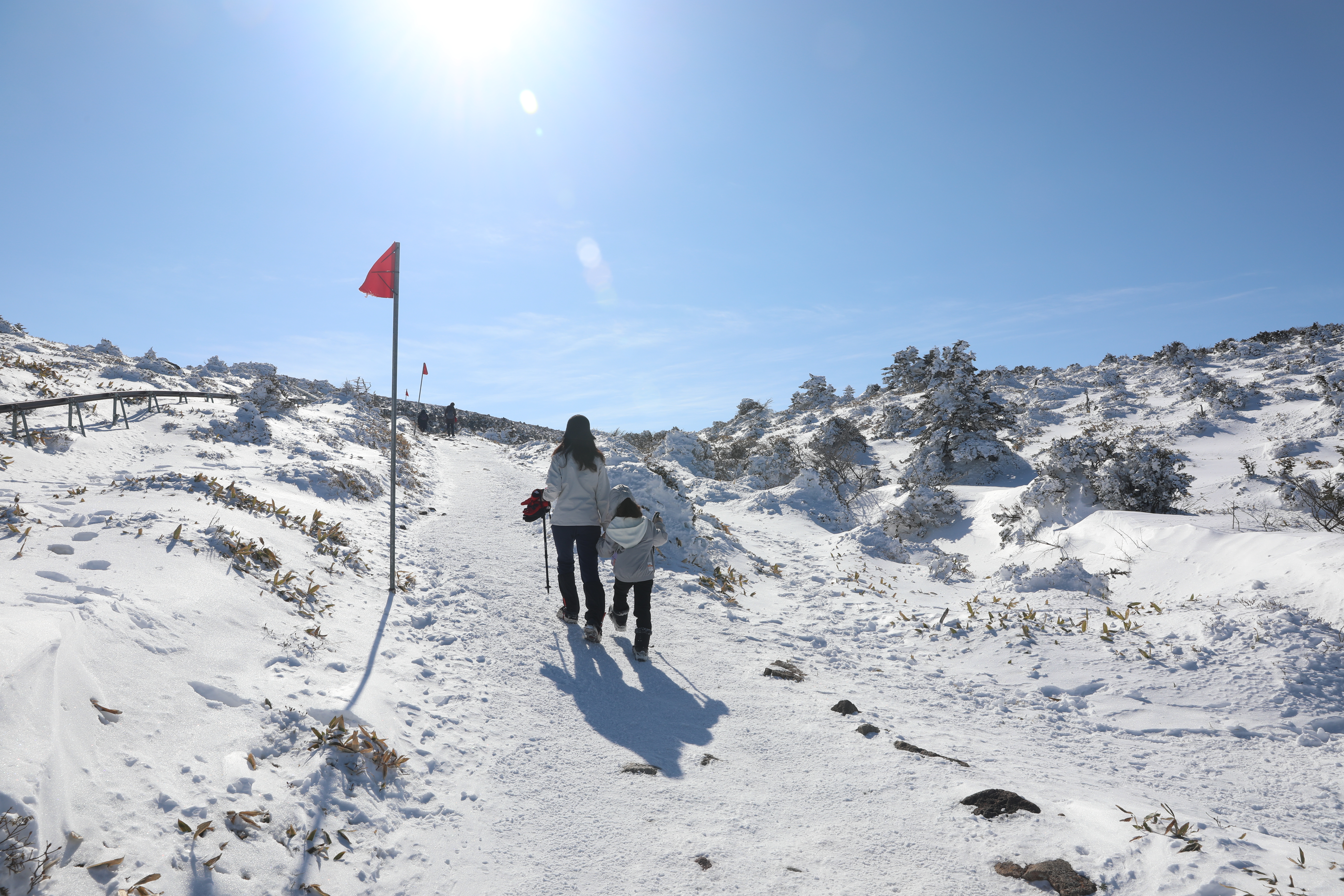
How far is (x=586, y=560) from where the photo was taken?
659cm

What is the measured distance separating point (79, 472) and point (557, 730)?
9.29 m

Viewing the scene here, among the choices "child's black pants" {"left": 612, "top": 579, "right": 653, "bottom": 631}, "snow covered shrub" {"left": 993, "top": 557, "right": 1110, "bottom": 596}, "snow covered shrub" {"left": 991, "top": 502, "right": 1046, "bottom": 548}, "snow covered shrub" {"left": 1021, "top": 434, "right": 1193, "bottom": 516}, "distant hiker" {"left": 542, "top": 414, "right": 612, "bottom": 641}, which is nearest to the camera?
"child's black pants" {"left": 612, "top": 579, "right": 653, "bottom": 631}

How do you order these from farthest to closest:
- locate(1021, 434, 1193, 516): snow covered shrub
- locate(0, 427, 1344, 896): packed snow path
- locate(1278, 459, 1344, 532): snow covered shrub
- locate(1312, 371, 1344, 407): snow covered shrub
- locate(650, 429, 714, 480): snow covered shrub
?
1. locate(650, 429, 714, 480): snow covered shrub
2. locate(1312, 371, 1344, 407): snow covered shrub
3. locate(1021, 434, 1193, 516): snow covered shrub
4. locate(1278, 459, 1344, 532): snow covered shrub
5. locate(0, 427, 1344, 896): packed snow path

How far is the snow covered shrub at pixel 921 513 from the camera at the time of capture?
45.5ft

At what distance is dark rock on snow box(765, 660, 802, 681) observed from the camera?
611 cm

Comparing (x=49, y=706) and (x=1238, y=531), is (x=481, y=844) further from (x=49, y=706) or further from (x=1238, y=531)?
(x=1238, y=531)

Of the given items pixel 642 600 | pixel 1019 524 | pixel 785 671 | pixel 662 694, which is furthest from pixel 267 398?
pixel 1019 524

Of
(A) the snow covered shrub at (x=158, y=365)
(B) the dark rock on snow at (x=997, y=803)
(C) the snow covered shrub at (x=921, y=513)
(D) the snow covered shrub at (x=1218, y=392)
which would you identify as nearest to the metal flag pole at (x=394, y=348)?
(B) the dark rock on snow at (x=997, y=803)

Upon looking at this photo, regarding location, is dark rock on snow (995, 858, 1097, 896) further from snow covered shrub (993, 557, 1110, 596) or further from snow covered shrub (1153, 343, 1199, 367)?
snow covered shrub (1153, 343, 1199, 367)

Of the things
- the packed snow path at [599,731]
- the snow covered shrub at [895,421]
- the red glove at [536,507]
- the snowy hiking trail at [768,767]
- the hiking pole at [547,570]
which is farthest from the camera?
the snow covered shrub at [895,421]

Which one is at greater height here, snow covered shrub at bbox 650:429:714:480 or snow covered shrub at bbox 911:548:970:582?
snow covered shrub at bbox 650:429:714:480

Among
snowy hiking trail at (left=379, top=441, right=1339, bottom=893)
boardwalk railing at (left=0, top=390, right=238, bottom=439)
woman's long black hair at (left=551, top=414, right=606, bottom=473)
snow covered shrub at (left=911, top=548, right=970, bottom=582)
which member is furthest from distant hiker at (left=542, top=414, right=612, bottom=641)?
boardwalk railing at (left=0, top=390, right=238, bottom=439)

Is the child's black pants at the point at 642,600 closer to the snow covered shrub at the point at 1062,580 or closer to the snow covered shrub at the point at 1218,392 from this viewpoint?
the snow covered shrub at the point at 1062,580

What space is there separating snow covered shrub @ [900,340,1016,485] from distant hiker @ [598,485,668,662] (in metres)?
12.5
